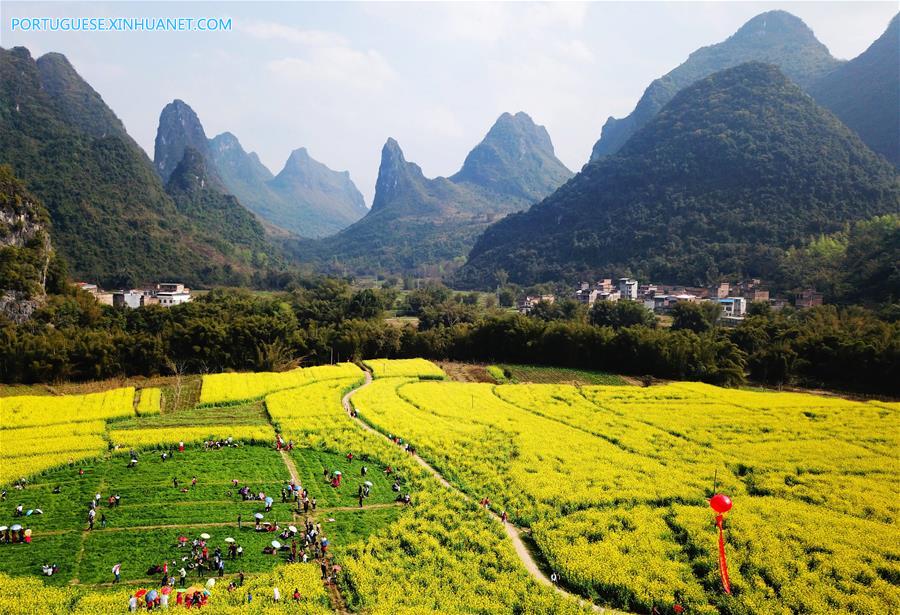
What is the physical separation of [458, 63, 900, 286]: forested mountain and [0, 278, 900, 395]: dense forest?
38.5 m

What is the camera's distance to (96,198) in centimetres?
11531

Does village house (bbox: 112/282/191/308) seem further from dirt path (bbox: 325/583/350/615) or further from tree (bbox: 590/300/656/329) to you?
dirt path (bbox: 325/583/350/615)

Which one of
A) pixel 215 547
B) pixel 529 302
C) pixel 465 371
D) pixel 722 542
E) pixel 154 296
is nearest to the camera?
pixel 722 542

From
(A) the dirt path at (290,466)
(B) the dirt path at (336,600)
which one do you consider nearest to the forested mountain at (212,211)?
(A) the dirt path at (290,466)

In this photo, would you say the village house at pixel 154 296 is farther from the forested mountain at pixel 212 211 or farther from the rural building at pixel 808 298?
the rural building at pixel 808 298

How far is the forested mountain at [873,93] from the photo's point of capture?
13725cm

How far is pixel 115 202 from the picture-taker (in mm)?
119812

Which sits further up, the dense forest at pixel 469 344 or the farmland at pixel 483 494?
the dense forest at pixel 469 344

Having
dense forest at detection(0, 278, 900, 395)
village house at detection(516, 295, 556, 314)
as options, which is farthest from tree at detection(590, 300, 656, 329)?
village house at detection(516, 295, 556, 314)

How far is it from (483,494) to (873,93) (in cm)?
17533

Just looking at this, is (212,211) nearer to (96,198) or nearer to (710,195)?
(96,198)

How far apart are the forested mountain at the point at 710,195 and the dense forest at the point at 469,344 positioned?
38540mm

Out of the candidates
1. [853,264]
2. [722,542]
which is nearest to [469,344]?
[722,542]

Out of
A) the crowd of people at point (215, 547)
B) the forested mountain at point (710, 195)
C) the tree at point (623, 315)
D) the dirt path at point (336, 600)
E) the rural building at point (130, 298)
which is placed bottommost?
the dirt path at point (336, 600)
